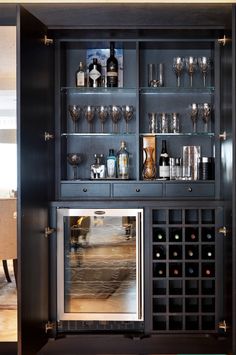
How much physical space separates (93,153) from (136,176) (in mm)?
405

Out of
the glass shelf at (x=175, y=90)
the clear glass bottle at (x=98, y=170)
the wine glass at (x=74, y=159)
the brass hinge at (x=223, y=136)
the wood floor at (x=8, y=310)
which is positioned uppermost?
the glass shelf at (x=175, y=90)

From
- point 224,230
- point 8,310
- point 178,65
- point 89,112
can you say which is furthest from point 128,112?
point 8,310

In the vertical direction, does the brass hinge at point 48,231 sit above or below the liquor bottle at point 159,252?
above

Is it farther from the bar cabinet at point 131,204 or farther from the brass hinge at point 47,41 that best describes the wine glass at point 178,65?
the brass hinge at point 47,41

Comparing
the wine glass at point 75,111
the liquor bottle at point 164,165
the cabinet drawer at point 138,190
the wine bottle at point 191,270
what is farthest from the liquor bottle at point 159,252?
the wine glass at point 75,111

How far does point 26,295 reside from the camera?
2395mm

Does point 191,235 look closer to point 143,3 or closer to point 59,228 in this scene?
point 59,228

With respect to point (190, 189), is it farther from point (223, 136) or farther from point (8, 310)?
point (8, 310)

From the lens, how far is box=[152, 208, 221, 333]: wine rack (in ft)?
9.20

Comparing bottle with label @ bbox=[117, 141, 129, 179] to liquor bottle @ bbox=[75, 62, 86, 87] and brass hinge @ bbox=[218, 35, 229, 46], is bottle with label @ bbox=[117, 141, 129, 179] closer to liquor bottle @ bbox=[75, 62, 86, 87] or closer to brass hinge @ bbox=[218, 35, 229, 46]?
liquor bottle @ bbox=[75, 62, 86, 87]

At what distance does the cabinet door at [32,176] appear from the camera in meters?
2.32

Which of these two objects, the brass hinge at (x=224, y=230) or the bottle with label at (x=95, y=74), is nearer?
the brass hinge at (x=224, y=230)

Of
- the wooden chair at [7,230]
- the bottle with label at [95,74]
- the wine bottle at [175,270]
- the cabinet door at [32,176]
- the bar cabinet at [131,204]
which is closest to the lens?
the cabinet door at [32,176]

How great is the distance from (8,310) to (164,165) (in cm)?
186
